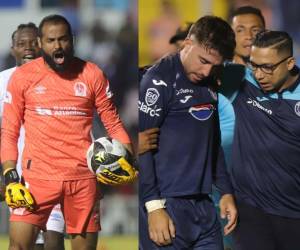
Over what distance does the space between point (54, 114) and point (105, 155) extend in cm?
32

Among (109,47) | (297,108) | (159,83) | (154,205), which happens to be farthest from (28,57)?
(297,108)

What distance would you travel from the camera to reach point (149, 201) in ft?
10.6

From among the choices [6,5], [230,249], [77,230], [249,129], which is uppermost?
[6,5]

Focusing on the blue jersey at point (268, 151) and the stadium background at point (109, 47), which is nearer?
the blue jersey at point (268, 151)

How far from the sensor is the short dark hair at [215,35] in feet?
10.9

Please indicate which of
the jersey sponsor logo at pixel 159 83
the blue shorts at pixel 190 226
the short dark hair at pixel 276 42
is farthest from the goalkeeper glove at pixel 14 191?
the short dark hair at pixel 276 42

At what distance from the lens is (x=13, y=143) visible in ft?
12.5

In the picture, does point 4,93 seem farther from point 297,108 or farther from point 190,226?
point 297,108

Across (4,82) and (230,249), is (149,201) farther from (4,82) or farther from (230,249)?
(230,249)

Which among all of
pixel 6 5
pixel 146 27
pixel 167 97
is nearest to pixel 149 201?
pixel 167 97

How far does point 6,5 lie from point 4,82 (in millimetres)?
384

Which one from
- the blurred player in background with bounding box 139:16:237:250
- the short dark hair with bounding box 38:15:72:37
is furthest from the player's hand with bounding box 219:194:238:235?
the short dark hair with bounding box 38:15:72:37

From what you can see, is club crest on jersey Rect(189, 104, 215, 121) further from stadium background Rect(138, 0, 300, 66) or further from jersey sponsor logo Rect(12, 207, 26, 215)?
stadium background Rect(138, 0, 300, 66)

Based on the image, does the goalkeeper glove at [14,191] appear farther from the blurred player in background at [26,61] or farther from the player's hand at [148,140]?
the player's hand at [148,140]
